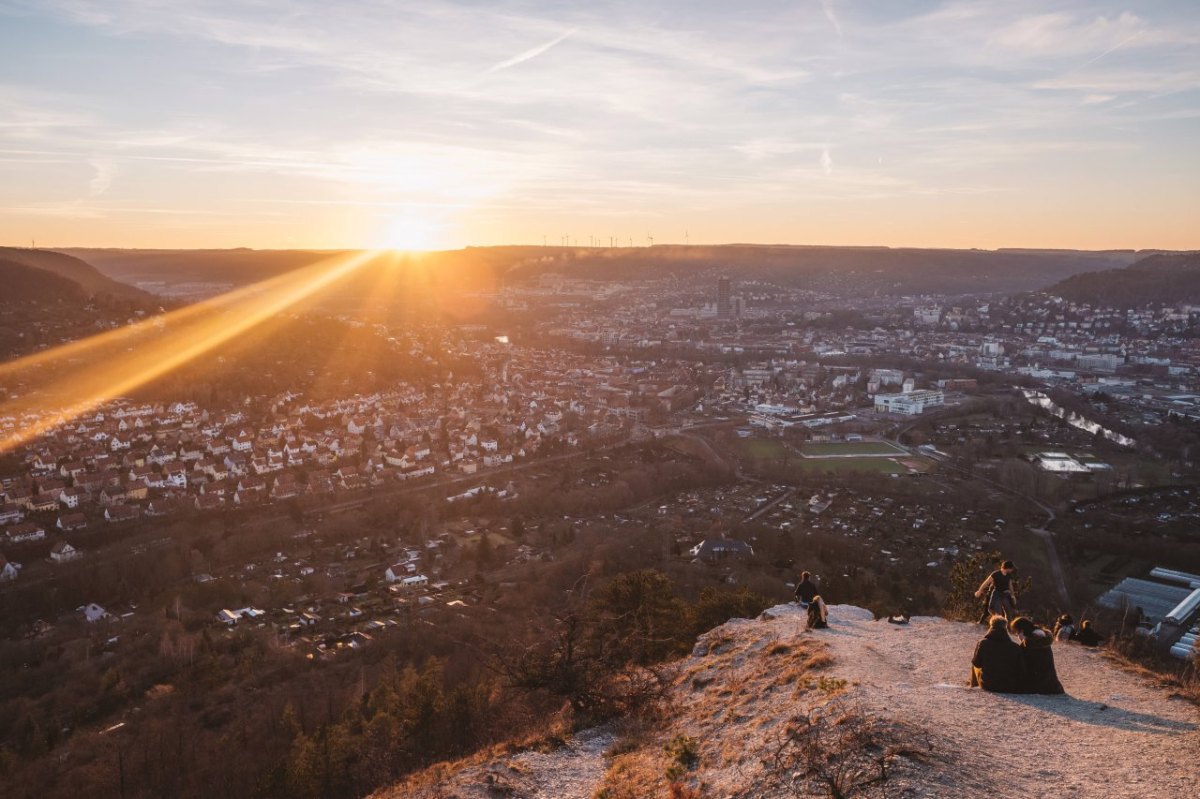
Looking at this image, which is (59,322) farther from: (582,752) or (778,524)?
(582,752)

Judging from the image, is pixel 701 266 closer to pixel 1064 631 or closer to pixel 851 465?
pixel 851 465

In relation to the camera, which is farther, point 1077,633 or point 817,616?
point 817,616

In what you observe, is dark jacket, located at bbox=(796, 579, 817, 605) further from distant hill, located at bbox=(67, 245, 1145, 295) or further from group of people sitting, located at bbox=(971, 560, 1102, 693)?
distant hill, located at bbox=(67, 245, 1145, 295)

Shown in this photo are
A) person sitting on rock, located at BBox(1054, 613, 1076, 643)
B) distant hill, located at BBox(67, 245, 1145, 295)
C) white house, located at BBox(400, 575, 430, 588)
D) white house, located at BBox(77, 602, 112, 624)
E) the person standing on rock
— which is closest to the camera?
the person standing on rock

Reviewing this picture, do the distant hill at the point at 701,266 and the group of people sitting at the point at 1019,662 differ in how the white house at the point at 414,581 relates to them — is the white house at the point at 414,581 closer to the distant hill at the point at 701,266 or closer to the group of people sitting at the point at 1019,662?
the group of people sitting at the point at 1019,662

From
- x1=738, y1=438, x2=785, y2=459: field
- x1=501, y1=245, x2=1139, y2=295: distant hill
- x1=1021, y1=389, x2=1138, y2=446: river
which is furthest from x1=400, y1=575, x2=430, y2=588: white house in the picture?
x1=501, y1=245, x2=1139, y2=295: distant hill

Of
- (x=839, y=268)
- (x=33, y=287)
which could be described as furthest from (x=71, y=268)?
(x=839, y=268)
